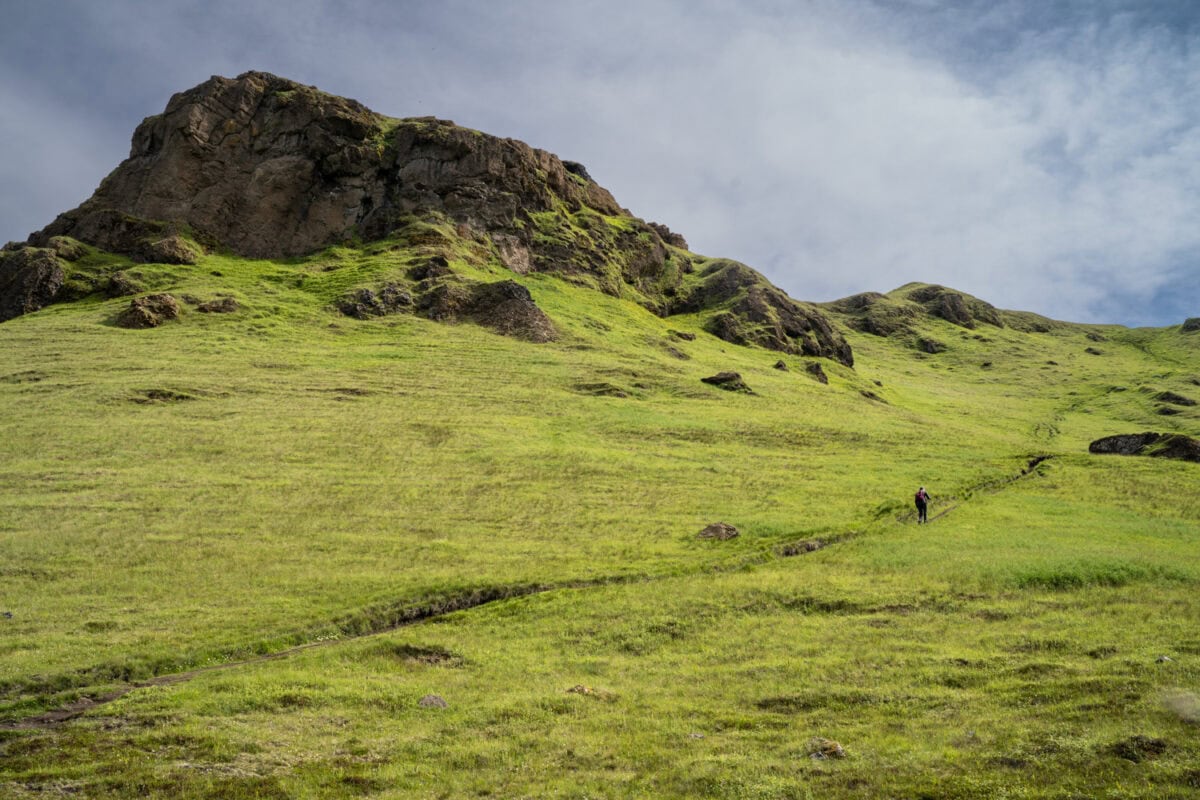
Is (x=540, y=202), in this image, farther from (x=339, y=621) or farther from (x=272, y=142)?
(x=339, y=621)

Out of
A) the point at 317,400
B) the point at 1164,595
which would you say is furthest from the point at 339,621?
the point at 317,400

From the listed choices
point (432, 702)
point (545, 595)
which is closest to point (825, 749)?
point (432, 702)

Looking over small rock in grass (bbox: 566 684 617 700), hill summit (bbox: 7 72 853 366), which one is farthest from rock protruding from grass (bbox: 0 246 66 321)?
small rock in grass (bbox: 566 684 617 700)

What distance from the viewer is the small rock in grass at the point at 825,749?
1493cm

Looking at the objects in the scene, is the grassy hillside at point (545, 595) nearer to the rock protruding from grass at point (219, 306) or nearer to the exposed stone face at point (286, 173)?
the rock protruding from grass at point (219, 306)

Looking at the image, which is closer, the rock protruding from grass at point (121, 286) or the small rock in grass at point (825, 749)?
the small rock in grass at point (825, 749)

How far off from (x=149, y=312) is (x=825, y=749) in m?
90.3

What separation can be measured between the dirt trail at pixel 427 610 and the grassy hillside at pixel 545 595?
0.17 m

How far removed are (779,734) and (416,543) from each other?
897 inches

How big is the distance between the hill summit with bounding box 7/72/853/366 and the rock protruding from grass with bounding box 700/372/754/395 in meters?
37.2

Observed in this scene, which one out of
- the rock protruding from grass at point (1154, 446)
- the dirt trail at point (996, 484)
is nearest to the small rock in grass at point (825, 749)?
the dirt trail at point (996, 484)

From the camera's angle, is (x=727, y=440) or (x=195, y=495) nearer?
(x=195, y=495)

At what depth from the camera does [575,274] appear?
135m

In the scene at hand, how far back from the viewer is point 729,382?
8512cm
